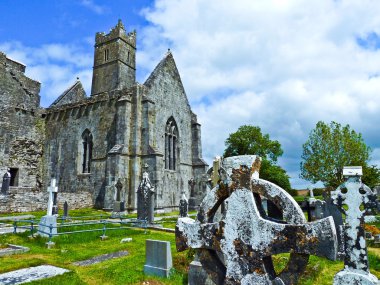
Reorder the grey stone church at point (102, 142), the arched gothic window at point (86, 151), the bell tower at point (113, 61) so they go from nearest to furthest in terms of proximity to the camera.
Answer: the grey stone church at point (102, 142) → the arched gothic window at point (86, 151) → the bell tower at point (113, 61)

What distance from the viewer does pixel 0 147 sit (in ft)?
81.8

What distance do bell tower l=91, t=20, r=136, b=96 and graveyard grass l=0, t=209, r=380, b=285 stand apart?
25560 millimetres

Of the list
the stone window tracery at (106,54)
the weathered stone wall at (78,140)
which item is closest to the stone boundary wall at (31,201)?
the weathered stone wall at (78,140)

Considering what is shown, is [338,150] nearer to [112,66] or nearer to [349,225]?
[112,66]

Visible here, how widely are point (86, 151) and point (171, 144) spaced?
25.6 feet

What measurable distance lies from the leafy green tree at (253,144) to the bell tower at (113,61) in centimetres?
1952

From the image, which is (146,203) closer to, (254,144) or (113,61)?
(113,61)

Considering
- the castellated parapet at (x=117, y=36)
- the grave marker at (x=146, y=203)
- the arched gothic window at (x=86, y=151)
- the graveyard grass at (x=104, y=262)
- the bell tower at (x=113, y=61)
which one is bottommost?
the graveyard grass at (x=104, y=262)

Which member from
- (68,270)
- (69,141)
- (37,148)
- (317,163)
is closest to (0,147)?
(37,148)

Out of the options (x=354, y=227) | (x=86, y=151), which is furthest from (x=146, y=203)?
(x=86, y=151)

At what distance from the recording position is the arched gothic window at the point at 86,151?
2500 centimetres

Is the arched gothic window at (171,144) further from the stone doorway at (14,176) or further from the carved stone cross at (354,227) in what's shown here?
the carved stone cross at (354,227)

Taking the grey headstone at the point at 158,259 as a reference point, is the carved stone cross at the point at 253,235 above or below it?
above

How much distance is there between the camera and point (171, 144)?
86.4 feet
